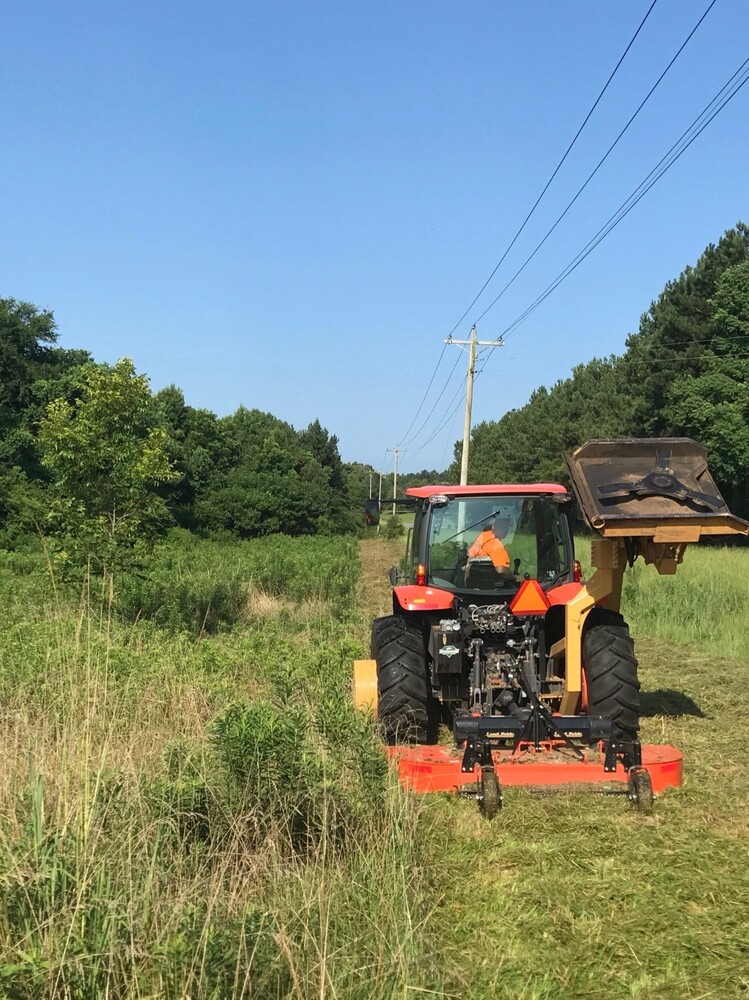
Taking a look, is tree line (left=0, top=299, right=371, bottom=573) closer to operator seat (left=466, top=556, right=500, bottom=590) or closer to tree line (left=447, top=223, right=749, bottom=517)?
operator seat (left=466, top=556, right=500, bottom=590)

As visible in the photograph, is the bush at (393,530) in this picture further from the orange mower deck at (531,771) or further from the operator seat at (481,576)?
the orange mower deck at (531,771)

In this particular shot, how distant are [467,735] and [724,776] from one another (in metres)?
1.90

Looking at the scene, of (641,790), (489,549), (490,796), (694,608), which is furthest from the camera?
(694,608)

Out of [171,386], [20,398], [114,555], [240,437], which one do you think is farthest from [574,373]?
[114,555]

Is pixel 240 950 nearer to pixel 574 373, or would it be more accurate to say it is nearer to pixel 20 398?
pixel 20 398

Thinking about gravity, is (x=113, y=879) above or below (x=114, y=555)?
below

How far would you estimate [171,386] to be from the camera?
200 ft

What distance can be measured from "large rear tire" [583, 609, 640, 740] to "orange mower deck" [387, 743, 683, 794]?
0.68m

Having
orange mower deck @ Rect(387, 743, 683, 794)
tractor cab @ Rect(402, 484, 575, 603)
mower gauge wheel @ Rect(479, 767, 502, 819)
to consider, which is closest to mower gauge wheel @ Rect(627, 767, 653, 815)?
orange mower deck @ Rect(387, 743, 683, 794)

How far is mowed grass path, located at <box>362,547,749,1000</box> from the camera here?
348cm

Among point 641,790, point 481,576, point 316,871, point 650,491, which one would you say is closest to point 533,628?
point 481,576

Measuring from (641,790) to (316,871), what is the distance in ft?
7.44

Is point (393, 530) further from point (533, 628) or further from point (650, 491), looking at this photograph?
point (650, 491)

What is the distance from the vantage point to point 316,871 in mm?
3908
